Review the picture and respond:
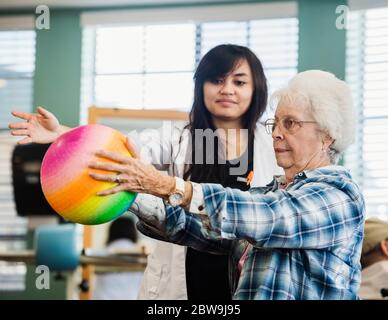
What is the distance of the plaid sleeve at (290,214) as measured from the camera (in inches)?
42.8

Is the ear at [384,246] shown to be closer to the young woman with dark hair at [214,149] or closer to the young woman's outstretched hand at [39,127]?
the young woman with dark hair at [214,149]

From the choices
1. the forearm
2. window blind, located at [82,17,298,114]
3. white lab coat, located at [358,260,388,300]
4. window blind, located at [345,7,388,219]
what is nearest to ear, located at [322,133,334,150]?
the forearm

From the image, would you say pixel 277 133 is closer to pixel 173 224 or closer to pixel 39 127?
pixel 173 224

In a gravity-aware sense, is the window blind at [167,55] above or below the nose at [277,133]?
above

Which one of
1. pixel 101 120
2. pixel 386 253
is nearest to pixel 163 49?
pixel 101 120

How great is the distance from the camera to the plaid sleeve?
3.57 feet

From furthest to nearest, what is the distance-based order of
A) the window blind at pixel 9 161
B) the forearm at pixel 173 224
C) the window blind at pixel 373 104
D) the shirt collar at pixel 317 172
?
1. the window blind at pixel 9 161
2. the window blind at pixel 373 104
3. the forearm at pixel 173 224
4. the shirt collar at pixel 317 172

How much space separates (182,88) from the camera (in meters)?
3.11

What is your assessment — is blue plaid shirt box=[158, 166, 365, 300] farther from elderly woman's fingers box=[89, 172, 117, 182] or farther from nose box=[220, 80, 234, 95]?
nose box=[220, 80, 234, 95]

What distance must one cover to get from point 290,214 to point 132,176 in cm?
26

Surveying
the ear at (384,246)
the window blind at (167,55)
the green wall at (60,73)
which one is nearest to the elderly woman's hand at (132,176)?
the ear at (384,246)

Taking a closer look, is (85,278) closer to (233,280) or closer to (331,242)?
(233,280)

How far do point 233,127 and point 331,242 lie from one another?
0.66 metres

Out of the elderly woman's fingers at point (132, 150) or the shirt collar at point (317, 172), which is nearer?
the elderly woman's fingers at point (132, 150)
